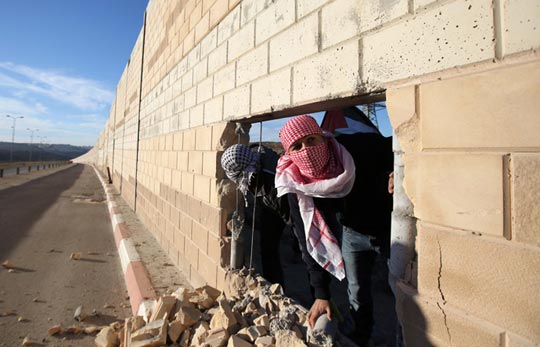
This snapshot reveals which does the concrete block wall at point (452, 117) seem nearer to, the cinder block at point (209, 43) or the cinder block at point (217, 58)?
the cinder block at point (217, 58)

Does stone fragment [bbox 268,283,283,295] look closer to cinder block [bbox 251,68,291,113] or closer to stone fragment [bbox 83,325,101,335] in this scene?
cinder block [bbox 251,68,291,113]

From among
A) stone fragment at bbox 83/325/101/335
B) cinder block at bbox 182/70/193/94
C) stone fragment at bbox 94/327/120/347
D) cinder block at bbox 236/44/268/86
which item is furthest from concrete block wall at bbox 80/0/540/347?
stone fragment at bbox 83/325/101/335

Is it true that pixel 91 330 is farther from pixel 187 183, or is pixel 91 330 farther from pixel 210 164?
pixel 210 164

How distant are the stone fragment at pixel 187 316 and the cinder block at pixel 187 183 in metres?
1.47

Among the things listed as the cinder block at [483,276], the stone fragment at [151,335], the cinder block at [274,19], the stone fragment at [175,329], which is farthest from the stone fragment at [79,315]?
the cinder block at [483,276]

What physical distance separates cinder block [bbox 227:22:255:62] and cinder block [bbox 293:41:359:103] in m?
0.74

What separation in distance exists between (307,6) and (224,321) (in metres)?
2.03

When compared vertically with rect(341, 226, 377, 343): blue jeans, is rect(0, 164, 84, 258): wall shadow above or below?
below

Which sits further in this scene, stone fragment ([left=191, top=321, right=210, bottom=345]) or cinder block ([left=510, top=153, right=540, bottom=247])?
stone fragment ([left=191, top=321, right=210, bottom=345])

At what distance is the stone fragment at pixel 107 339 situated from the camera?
2.47m

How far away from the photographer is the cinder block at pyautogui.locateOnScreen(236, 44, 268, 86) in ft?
7.26

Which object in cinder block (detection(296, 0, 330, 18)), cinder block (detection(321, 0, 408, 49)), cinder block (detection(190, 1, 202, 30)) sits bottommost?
cinder block (detection(321, 0, 408, 49))

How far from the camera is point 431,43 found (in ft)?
3.70

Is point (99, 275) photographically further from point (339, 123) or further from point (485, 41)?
point (485, 41)
